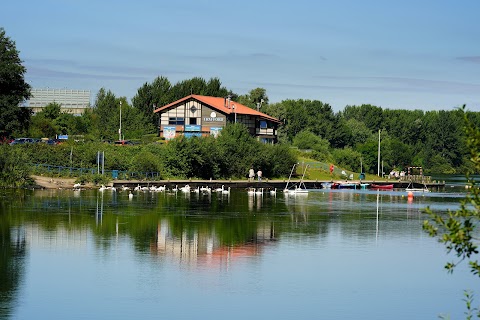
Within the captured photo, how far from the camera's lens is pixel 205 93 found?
11962cm

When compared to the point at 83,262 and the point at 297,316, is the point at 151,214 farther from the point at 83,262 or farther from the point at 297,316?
the point at 297,316

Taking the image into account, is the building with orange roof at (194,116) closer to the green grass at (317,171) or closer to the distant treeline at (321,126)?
the distant treeline at (321,126)

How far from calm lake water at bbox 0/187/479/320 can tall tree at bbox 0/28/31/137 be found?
17537 mm

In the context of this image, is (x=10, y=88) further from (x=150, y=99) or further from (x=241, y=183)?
(x=150, y=99)

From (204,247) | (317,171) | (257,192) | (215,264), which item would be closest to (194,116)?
(317,171)

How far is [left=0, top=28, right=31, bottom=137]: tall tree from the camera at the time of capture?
7169 centimetres

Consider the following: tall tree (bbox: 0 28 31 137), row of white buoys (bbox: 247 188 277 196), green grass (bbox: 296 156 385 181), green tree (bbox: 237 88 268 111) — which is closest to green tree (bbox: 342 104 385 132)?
green tree (bbox: 237 88 268 111)

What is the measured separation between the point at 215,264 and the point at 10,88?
4583cm

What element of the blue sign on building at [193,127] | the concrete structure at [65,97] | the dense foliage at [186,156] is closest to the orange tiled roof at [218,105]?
the blue sign on building at [193,127]

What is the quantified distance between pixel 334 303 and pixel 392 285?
4.42 meters

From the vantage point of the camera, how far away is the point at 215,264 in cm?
3306

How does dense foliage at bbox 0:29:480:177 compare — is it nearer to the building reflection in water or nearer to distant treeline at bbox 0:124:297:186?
distant treeline at bbox 0:124:297:186

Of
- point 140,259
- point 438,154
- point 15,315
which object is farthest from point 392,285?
point 438,154

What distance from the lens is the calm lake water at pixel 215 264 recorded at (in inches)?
1021
